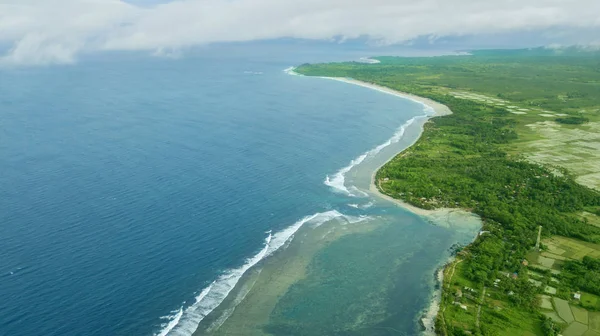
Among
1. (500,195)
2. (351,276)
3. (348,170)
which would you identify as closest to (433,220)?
(500,195)

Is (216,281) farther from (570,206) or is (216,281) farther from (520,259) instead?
(570,206)

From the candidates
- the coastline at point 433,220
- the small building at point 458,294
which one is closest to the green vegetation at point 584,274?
the coastline at point 433,220

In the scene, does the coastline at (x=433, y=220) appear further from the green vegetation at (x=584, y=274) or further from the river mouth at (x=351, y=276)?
the green vegetation at (x=584, y=274)

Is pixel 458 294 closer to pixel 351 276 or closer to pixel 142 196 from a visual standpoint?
pixel 351 276

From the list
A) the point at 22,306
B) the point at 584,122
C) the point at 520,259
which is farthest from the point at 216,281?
the point at 584,122

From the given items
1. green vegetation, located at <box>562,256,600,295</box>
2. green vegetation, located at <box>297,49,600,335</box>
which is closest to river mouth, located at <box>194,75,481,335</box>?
green vegetation, located at <box>297,49,600,335</box>

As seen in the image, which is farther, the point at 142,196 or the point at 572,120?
the point at 572,120
